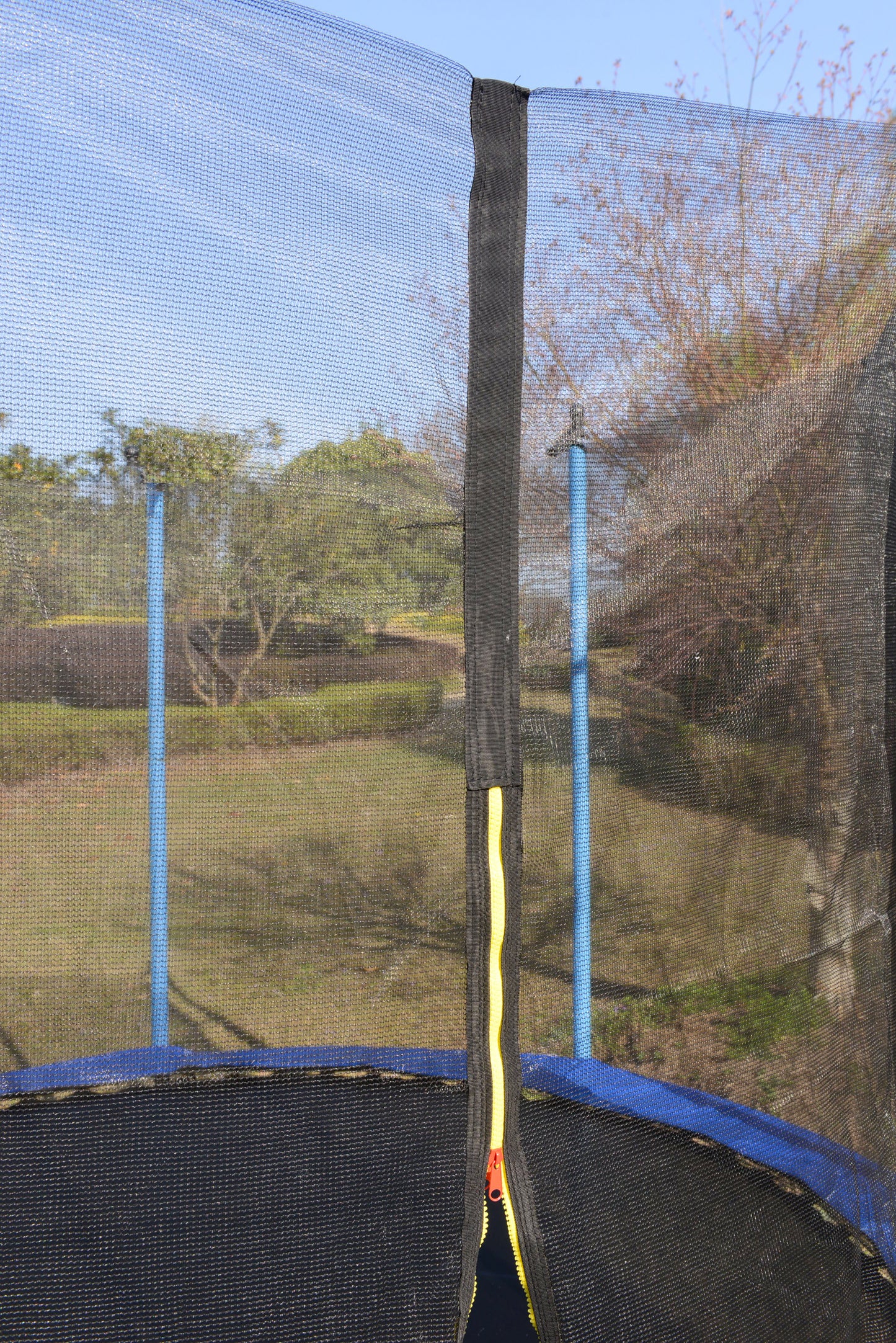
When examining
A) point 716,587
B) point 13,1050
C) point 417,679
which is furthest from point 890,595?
point 13,1050

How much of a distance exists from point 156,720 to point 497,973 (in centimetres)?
40

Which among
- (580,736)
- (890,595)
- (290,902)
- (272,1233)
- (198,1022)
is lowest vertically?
(272,1233)

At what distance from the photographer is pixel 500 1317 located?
121 centimetres

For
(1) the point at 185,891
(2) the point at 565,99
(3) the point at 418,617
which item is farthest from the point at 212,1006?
(2) the point at 565,99

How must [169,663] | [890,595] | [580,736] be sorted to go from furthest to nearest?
[890,595], [580,736], [169,663]

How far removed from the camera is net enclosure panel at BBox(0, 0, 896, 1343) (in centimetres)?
78

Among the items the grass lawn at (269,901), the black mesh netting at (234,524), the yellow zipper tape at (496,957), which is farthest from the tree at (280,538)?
the yellow zipper tape at (496,957)

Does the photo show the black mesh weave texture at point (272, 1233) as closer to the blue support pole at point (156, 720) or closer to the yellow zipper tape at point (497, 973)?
the yellow zipper tape at point (497, 973)

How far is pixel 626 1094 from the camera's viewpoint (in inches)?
40.0

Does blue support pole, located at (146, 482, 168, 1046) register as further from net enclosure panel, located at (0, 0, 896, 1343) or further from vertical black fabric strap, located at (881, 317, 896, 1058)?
vertical black fabric strap, located at (881, 317, 896, 1058)

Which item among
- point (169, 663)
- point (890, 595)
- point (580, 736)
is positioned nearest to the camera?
point (169, 663)

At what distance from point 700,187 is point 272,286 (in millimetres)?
499

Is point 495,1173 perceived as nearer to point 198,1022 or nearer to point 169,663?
point 198,1022

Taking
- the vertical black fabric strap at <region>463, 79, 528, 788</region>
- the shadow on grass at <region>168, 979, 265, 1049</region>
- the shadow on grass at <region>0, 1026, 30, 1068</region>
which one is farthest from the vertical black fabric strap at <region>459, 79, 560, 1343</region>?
the shadow on grass at <region>0, 1026, 30, 1068</region>
